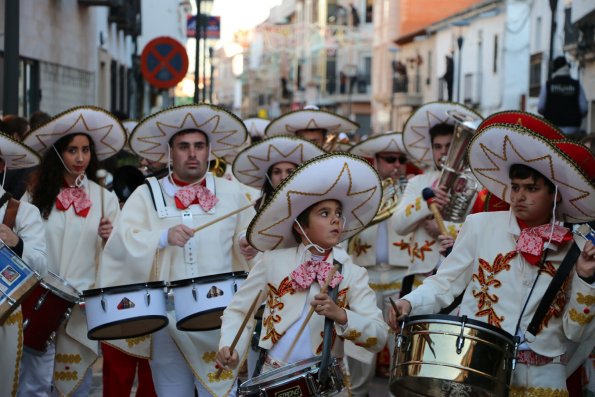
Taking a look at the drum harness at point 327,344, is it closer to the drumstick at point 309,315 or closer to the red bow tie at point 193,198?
the drumstick at point 309,315

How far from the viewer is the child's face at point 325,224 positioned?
602 cm

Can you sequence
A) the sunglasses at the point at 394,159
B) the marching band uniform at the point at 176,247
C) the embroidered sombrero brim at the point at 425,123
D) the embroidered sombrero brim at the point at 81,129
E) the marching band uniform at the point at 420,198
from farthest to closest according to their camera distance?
the sunglasses at the point at 394,159 → the embroidered sombrero brim at the point at 425,123 → the marching band uniform at the point at 420,198 → the embroidered sombrero brim at the point at 81,129 → the marching band uniform at the point at 176,247

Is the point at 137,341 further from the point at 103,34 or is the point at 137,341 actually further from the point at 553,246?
the point at 103,34

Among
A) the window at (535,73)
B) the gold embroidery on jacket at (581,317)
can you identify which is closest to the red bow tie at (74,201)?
the gold embroidery on jacket at (581,317)

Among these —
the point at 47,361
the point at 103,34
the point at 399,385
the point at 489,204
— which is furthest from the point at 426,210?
the point at 103,34

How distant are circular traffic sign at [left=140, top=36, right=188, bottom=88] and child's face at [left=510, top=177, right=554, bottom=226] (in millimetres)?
10783

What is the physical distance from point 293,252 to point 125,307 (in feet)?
3.80

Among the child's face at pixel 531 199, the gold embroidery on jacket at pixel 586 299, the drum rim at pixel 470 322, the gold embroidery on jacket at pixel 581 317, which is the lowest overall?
the gold embroidery on jacket at pixel 581 317

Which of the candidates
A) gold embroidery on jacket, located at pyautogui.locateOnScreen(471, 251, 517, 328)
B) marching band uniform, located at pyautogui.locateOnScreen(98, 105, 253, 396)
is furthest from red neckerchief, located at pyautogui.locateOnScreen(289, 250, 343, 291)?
marching band uniform, located at pyautogui.locateOnScreen(98, 105, 253, 396)

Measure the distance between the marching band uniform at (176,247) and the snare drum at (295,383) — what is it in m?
1.96

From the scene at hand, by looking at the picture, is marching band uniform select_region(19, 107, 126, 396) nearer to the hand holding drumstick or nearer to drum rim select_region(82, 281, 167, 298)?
drum rim select_region(82, 281, 167, 298)

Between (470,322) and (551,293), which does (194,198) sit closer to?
(551,293)

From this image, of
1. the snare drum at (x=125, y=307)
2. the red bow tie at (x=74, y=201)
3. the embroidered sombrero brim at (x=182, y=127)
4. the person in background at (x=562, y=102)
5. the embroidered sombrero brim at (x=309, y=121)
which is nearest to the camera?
the snare drum at (x=125, y=307)

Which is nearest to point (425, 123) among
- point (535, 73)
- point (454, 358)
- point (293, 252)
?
point (293, 252)
